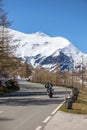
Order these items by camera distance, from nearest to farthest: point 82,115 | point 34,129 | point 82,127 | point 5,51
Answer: point 34,129 → point 82,127 → point 82,115 → point 5,51

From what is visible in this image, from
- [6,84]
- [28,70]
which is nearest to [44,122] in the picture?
[6,84]

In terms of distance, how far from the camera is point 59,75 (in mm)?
125500

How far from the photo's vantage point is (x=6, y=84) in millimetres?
63125

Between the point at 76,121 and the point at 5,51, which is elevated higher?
the point at 5,51

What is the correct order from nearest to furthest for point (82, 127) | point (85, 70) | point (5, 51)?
point (82, 127), point (5, 51), point (85, 70)

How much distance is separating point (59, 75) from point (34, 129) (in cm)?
10929

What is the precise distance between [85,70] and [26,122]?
10712 cm

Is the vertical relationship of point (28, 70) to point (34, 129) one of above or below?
above

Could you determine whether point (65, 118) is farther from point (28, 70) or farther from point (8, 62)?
point (28, 70)

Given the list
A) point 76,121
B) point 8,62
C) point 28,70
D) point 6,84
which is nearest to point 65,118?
point 76,121

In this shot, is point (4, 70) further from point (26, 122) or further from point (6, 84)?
point (26, 122)

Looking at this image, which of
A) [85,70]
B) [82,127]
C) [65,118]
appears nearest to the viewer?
[82,127]

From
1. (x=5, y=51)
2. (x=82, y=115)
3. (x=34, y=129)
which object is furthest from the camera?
(x=5, y=51)

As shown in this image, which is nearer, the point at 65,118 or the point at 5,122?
the point at 5,122
